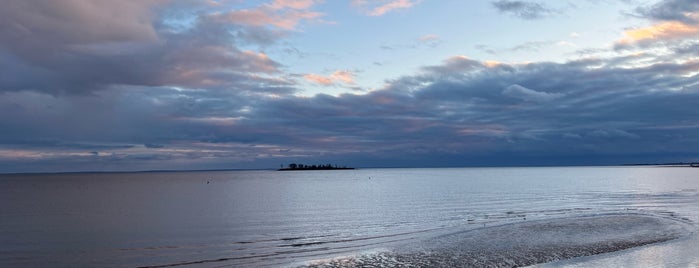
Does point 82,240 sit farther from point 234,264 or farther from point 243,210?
point 243,210

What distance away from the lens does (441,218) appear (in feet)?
162

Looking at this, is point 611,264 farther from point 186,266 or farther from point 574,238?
point 186,266

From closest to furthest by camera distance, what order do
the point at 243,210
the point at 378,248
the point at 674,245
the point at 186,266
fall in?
1. the point at 186,266
2. the point at 674,245
3. the point at 378,248
4. the point at 243,210

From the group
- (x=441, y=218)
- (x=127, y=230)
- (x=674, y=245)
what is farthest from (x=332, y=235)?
(x=674, y=245)

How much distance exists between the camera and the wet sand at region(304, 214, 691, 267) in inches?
1040

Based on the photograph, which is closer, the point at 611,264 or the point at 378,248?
the point at 611,264

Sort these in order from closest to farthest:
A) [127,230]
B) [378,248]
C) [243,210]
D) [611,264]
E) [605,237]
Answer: [611,264], [378,248], [605,237], [127,230], [243,210]

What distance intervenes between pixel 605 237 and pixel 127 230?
1455 inches

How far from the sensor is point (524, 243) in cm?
3166

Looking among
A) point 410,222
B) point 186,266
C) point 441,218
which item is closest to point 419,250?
point 186,266

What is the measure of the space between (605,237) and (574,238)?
2218mm

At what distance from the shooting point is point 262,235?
3909 cm

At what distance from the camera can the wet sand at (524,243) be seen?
1040 inches

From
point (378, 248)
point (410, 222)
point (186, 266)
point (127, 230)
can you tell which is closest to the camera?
point (186, 266)
